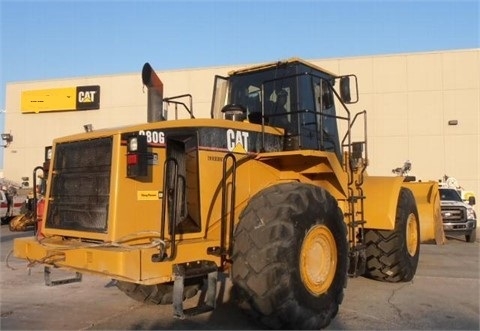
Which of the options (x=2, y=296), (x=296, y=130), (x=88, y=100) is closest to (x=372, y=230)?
Result: (x=296, y=130)

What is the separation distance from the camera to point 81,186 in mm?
5508

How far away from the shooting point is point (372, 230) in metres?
7.91

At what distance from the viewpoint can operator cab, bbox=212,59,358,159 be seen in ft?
21.7

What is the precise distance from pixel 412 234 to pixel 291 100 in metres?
3.45

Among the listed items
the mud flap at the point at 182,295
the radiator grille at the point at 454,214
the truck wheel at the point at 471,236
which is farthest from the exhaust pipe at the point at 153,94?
the truck wheel at the point at 471,236

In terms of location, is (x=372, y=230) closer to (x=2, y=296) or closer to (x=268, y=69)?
(x=268, y=69)

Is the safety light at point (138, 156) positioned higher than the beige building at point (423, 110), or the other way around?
the beige building at point (423, 110)

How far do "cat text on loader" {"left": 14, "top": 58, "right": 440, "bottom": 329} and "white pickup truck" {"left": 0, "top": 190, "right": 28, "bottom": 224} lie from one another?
18556 mm

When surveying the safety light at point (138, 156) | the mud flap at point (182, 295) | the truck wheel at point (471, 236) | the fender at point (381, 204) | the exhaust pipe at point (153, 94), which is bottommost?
the truck wheel at point (471, 236)

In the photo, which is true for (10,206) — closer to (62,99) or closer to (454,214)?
(62,99)

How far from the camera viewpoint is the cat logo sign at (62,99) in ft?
89.8

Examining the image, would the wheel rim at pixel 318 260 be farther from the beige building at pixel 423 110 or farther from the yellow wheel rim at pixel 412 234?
the beige building at pixel 423 110

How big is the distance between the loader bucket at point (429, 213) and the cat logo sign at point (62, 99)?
67.8 feet

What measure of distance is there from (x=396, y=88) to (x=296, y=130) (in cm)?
1772
